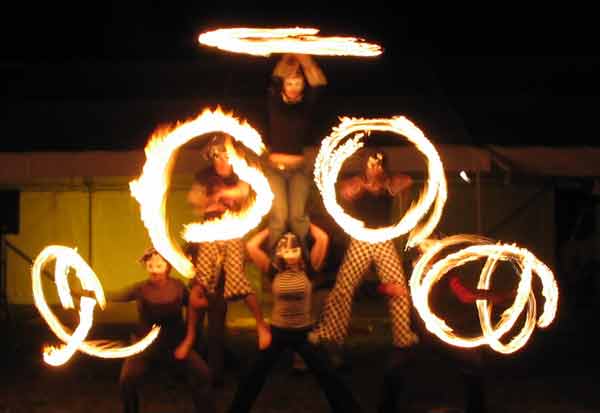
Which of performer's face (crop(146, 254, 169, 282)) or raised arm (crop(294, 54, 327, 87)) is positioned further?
raised arm (crop(294, 54, 327, 87))

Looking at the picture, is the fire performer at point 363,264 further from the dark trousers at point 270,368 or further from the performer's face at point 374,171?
the dark trousers at point 270,368

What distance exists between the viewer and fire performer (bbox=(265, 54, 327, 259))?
7.45m

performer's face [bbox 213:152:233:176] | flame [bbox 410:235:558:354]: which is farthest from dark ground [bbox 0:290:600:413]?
performer's face [bbox 213:152:233:176]

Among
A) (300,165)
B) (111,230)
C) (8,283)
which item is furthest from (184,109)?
(8,283)

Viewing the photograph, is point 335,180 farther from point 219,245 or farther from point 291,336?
point 291,336

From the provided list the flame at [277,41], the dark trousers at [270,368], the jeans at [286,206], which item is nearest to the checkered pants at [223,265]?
the jeans at [286,206]

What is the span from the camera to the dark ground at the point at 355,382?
7773 mm

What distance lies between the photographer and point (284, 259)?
23.2ft

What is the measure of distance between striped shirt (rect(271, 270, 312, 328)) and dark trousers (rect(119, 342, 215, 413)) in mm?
623

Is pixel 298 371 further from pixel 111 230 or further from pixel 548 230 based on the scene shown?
pixel 548 230

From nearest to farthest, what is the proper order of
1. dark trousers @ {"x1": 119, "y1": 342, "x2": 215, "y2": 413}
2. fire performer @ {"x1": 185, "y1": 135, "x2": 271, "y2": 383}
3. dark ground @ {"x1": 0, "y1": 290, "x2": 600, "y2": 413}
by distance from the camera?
dark trousers @ {"x1": 119, "y1": 342, "x2": 215, "y2": 413} < fire performer @ {"x1": 185, "y1": 135, "x2": 271, "y2": 383} < dark ground @ {"x1": 0, "y1": 290, "x2": 600, "y2": 413}

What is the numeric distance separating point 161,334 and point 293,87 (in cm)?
208

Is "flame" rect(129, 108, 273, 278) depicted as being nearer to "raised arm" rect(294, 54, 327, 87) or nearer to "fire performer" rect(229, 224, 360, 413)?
"fire performer" rect(229, 224, 360, 413)

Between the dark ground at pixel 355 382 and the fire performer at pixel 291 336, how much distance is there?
2.64 feet
